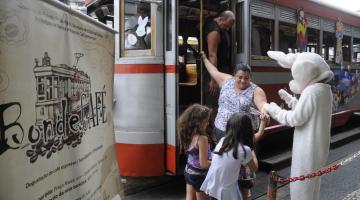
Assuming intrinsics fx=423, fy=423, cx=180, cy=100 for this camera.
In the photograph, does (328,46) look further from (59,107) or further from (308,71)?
(59,107)

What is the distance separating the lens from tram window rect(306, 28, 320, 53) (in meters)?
7.45

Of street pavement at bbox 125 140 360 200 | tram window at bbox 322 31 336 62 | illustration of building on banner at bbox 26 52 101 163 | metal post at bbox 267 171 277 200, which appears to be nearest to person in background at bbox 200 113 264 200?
metal post at bbox 267 171 277 200

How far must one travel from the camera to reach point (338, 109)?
8.62m

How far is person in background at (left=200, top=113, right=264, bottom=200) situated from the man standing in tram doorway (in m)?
1.73

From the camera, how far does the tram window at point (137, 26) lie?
504 centimetres

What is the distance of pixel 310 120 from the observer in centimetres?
325

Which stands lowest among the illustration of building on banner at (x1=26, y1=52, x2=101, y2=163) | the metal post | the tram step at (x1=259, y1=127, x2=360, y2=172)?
the tram step at (x1=259, y1=127, x2=360, y2=172)

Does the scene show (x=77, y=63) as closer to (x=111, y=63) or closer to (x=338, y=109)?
(x=111, y=63)

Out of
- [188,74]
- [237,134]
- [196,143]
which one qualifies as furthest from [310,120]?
[188,74]

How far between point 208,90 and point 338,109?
4.33m

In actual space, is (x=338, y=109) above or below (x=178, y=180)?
above

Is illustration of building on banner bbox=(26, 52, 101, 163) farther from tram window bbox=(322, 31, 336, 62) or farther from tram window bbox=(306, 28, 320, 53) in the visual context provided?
tram window bbox=(322, 31, 336, 62)

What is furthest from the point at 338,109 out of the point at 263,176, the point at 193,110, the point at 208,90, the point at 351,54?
the point at 193,110

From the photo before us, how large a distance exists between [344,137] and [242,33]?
409 cm
